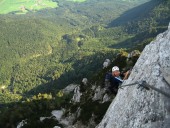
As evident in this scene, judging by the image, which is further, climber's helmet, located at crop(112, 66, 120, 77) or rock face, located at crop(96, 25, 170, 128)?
climber's helmet, located at crop(112, 66, 120, 77)

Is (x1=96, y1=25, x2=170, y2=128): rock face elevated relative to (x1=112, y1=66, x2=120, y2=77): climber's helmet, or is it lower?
elevated

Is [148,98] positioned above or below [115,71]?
above

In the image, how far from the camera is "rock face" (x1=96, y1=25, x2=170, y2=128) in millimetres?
19844

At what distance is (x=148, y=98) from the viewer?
21766 mm

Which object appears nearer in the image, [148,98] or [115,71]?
[148,98]

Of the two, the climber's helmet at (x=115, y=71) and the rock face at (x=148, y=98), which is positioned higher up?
the rock face at (x=148, y=98)

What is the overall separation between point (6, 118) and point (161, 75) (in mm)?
83679

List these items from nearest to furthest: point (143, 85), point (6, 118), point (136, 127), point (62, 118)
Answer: point (136, 127)
point (143, 85)
point (62, 118)
point (6, 118)

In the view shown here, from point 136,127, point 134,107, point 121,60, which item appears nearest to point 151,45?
point 134,107

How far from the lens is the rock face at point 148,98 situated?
19.8 meters

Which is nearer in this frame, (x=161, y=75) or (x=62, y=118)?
(x=161, y=75)

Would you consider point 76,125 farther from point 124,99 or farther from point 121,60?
point 124,99

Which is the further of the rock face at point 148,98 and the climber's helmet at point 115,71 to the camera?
the climber's helmet at point 115,71

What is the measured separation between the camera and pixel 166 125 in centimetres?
1867
